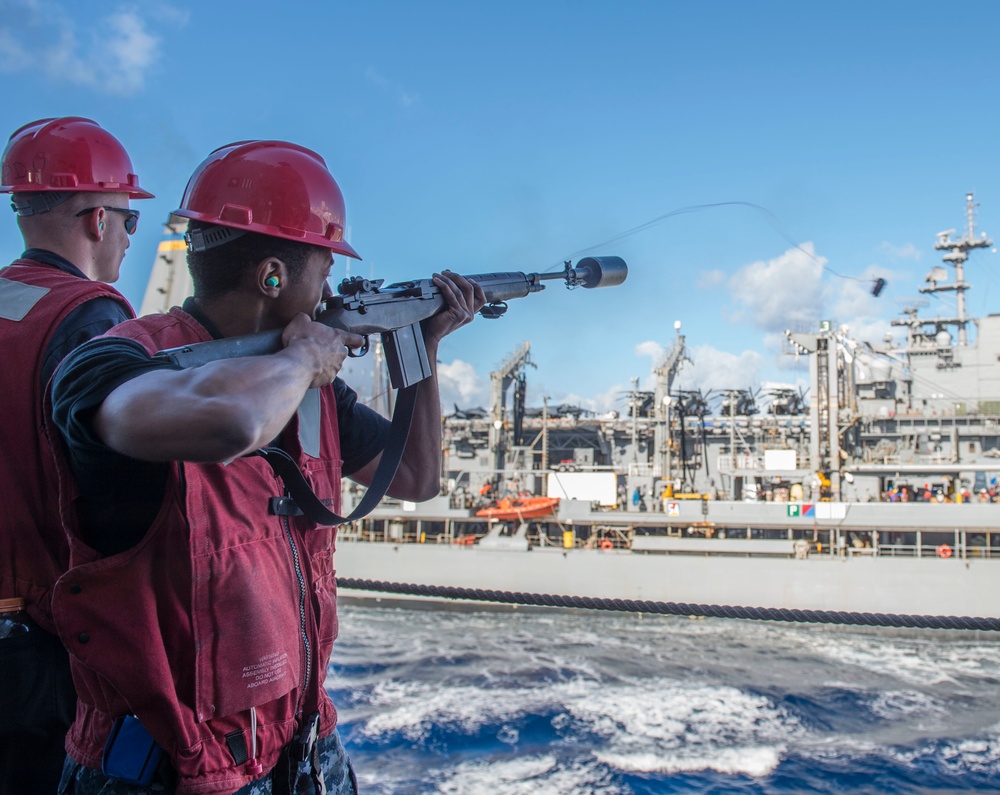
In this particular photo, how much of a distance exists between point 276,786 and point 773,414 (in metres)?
25.0

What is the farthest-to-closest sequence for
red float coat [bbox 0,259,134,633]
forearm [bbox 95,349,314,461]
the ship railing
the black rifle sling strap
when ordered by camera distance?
the ship railing, red float coat [bbox 0,259,134,633], the black rifle sling strap, forearm [bbox 95,349,314,461]

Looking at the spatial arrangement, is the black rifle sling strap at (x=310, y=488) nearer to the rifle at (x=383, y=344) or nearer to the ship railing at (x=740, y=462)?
the rifle at (x=383, y=344)

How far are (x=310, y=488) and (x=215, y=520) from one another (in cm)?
18

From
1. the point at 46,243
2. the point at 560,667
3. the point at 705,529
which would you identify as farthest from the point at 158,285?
the point at 705,529

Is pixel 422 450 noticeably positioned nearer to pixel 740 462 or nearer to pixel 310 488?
pixel 310 488

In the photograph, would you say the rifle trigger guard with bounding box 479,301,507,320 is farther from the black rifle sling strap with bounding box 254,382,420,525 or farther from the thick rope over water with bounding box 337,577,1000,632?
the thick rope over water with bounding box 337,577,1000,632

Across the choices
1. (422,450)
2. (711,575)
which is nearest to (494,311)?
(422,450)

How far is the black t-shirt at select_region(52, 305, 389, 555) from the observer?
34.7 inches

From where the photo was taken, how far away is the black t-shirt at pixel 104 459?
88 centimetres

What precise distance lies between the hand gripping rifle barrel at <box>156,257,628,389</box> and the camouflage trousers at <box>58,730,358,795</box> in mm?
616

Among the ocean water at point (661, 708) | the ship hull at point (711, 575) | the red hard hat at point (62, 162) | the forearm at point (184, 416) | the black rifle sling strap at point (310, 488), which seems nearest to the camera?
the forearm at point (184, 416)

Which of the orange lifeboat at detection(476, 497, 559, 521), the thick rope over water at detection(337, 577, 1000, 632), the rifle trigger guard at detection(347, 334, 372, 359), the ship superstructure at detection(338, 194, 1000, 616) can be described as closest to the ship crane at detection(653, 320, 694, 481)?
the ship superstructure at detection(338, 194, 1000, 616)

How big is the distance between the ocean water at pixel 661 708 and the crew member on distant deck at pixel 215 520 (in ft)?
29.1

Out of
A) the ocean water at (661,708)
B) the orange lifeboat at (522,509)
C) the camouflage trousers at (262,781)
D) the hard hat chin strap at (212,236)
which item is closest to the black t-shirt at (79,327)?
the hard hat chin strap at (212,236)
